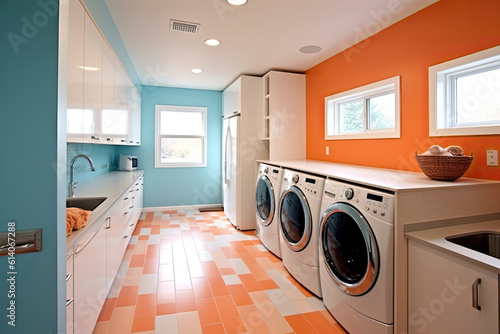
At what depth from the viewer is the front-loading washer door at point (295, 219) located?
2477 mm

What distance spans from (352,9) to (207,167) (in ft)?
13.3

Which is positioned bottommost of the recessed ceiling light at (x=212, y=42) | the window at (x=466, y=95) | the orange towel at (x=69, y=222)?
the orange towel at (x=69, y=222)

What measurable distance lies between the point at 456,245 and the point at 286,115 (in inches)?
118

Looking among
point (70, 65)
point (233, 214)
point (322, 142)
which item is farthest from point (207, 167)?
point (70, 65)

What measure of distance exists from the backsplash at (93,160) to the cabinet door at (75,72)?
80 centimetres

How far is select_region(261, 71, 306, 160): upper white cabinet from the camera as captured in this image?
409cm

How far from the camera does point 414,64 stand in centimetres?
244

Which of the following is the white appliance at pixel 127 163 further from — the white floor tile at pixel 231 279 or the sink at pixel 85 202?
the white floor tile at pixel 231 279

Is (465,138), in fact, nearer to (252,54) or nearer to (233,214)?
(252,54)

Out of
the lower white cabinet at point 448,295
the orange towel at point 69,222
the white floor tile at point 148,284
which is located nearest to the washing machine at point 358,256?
the lower white cabinet at point 448,295

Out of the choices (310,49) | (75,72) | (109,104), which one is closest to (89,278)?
(75,72)

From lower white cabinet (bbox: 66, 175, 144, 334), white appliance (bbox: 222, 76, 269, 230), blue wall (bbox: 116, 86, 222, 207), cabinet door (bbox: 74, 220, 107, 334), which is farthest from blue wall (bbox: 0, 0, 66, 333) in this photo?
blue wall (bbox: 116, 86, 222, 207)

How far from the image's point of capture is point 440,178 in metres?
1.87

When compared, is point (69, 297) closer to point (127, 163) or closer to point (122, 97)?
point (122, 97)
